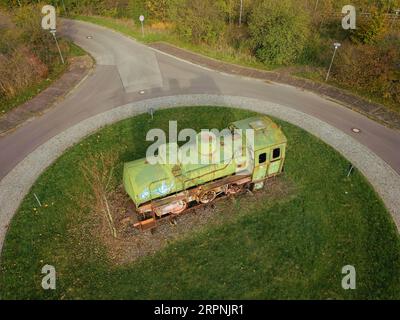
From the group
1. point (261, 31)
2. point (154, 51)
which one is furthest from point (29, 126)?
point (261, 31)

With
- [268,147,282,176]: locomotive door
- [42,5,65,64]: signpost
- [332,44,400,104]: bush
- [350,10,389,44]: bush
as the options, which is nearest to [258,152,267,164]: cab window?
[268,147,282,176]: locomotive door

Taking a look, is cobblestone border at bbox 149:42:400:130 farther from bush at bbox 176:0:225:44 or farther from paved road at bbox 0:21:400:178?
bush at bbox 176:0:225:44

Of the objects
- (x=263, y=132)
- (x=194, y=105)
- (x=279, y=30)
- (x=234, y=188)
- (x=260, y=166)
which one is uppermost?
(x=279, y=30)

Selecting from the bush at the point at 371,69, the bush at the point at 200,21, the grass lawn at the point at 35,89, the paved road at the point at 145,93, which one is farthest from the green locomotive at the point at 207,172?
the bush at the point at 200,21

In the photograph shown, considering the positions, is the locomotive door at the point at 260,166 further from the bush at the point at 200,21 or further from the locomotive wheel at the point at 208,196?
the bush at the point at 200,21

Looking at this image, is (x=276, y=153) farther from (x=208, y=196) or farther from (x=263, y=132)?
(x=208, y=196)

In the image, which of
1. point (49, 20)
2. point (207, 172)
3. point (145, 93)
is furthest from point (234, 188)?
point (49, 20)
